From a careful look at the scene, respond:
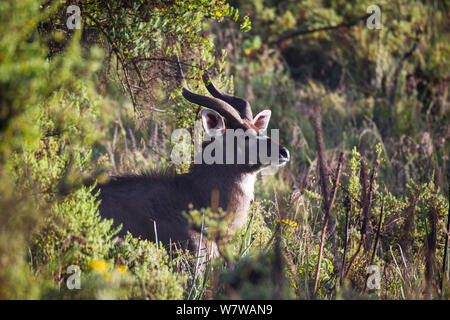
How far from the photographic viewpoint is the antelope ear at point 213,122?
5.54m

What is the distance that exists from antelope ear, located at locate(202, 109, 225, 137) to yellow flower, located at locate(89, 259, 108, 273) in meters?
2.42

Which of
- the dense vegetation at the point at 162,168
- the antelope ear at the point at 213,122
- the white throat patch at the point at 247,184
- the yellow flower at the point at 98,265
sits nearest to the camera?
the dense vegetation at the point at 162,168

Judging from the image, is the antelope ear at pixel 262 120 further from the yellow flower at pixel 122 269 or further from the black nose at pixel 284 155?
the yellow flower at pixel 122 269

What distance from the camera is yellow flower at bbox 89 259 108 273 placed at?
345 centimetres

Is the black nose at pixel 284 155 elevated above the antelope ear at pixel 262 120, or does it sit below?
below

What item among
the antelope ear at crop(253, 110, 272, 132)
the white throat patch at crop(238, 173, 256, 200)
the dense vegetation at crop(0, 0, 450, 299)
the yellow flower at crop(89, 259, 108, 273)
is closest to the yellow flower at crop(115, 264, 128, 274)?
the dense vegetation at crop(0, 0, 450, 299)

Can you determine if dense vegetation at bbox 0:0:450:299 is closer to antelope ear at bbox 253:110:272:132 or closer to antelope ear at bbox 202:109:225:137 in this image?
antelope ear at bbox 202:109:225:137

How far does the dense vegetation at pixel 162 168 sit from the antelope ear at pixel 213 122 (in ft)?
1.45

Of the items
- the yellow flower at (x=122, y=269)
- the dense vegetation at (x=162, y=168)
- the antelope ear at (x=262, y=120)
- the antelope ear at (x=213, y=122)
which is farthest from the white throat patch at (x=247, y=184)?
the yellow flower at (x=122, y=269)

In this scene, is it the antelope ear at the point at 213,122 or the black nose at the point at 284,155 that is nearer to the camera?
the black nose at the point at 284,155

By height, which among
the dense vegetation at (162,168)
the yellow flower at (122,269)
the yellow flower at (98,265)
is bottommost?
the yellow flower at (122,269)

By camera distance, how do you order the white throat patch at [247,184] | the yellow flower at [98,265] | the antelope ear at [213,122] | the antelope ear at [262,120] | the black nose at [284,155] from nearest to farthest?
the yellow flower at [98,265] → the black nose at [284,155] → the antelope ear at [213,122] → the white throat patch at [247,184] → the antelope ear at [262,120]
